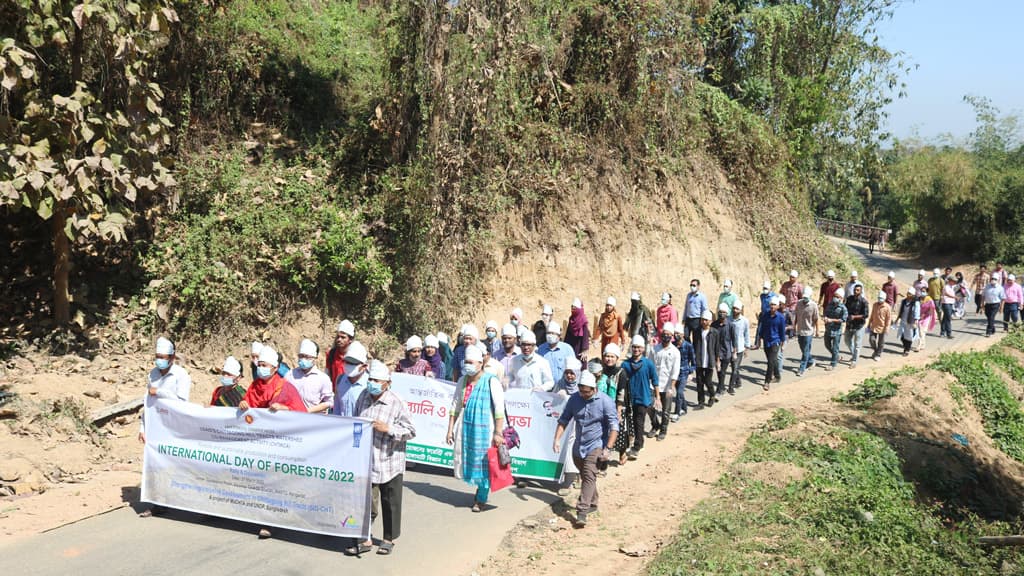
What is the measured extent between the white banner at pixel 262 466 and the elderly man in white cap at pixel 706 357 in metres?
7.54

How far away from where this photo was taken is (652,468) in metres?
11.4

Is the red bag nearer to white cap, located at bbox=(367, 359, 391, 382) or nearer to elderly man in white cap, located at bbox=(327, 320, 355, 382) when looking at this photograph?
white cap, located at bbox=(367, 359, 391, 382)

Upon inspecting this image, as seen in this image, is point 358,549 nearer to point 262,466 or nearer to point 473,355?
point 262,466

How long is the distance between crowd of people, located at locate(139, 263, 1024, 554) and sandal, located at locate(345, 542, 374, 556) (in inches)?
0.5

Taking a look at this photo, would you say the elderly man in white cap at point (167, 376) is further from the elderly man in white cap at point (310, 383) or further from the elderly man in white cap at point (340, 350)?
the elderly man in white cap at point (340, 350)

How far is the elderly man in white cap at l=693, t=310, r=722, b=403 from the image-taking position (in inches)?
564

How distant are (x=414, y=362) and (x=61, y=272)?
6363mm

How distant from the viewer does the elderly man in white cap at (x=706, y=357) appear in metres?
14.3

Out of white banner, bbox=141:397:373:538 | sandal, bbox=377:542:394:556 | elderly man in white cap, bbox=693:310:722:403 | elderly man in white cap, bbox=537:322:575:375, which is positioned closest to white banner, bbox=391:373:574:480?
elderly man in white cap, bbox=537:322:575:375

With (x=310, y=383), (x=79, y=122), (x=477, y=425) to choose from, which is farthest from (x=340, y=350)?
(x=79, y=122)

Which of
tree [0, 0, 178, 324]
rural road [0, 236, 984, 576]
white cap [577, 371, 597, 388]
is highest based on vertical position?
tree [0, 0, 178, 324]

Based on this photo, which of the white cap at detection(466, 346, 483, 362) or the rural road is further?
the white cap at detection(466, 346, 483, 362)

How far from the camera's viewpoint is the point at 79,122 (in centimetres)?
1227

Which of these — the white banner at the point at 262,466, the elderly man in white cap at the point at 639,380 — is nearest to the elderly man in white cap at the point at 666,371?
the elderly man in white cap at the point at 639,380
